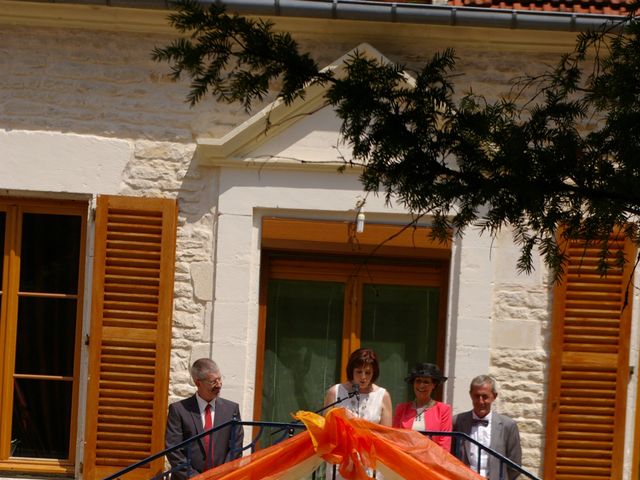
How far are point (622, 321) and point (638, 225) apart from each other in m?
4.03

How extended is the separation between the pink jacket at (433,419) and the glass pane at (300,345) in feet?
5.13

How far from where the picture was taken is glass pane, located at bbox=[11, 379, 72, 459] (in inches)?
384

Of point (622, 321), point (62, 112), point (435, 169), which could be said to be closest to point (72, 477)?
point (62, 112)

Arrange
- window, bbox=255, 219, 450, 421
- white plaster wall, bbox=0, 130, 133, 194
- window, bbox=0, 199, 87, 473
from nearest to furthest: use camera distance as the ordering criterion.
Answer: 1. white plaster wall, bbox=0, 130, 133, 194
2. window, bbox=0, 199, 87, 473
3. window, bbox=255, 219, 450, 421

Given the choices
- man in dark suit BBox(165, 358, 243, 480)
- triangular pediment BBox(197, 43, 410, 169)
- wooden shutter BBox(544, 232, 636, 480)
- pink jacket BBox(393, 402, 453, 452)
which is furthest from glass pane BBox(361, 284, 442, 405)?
man in dark suit BBox(165, 358, 243, 480)

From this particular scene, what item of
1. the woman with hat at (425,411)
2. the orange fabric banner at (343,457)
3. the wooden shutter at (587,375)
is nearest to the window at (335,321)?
the wooden shutter at (587,375)

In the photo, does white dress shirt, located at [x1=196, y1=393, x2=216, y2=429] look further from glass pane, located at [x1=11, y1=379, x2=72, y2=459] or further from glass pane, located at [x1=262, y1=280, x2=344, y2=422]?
glass pane, located at [x1=11, y1=379, x2=72, y2=459]

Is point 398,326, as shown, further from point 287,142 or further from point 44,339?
point 44,339

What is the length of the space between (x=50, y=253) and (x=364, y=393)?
2624mm

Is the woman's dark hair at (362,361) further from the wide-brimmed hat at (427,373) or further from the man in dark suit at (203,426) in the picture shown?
the man in dark suit at (203,426)

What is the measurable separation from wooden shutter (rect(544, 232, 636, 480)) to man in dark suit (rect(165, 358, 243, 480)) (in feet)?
7.46

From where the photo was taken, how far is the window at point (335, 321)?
9.86 m

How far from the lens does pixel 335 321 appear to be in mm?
9914

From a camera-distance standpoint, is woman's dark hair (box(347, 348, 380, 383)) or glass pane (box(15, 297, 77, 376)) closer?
woman's dark hair (box(347, 348, 380, 383))
